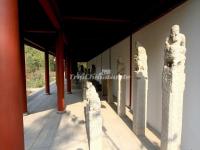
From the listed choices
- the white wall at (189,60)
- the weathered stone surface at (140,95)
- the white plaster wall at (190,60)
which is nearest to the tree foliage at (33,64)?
the weathered stone surface at (140,95)

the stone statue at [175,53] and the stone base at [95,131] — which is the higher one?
the stone statue at [175,53]

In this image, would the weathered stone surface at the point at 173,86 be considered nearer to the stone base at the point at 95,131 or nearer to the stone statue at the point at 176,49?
the stone statue at the point at 176,49

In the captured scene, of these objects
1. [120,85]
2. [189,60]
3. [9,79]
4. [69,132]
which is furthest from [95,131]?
[120,85]

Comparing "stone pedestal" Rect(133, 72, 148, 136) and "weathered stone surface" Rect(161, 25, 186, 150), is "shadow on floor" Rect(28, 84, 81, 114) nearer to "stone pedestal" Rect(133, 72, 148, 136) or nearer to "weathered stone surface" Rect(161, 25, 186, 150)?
"stone pedestal" Rect(133, 72, 148, 136)

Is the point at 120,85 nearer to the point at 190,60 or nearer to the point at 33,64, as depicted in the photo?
the point at 190,60

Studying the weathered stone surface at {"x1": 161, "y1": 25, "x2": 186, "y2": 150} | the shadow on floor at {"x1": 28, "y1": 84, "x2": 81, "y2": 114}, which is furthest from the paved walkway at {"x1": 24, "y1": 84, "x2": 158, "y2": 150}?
the weathered stone surface at {"x1": 161, "y1": 25, "x2": 186, "y2": 150}

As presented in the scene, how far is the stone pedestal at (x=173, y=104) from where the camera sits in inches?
127

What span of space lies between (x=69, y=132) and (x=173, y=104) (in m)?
3.03

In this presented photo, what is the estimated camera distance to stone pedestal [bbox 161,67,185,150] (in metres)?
3.24

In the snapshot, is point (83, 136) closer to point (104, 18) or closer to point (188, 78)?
point (188, 78)

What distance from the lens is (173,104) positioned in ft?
10.8

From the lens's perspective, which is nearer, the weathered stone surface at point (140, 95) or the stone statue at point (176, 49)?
the stone statue at point (176, 49)

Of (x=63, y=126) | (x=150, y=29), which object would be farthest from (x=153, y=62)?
(x=63, y=126)

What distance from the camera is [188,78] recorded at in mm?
3922
